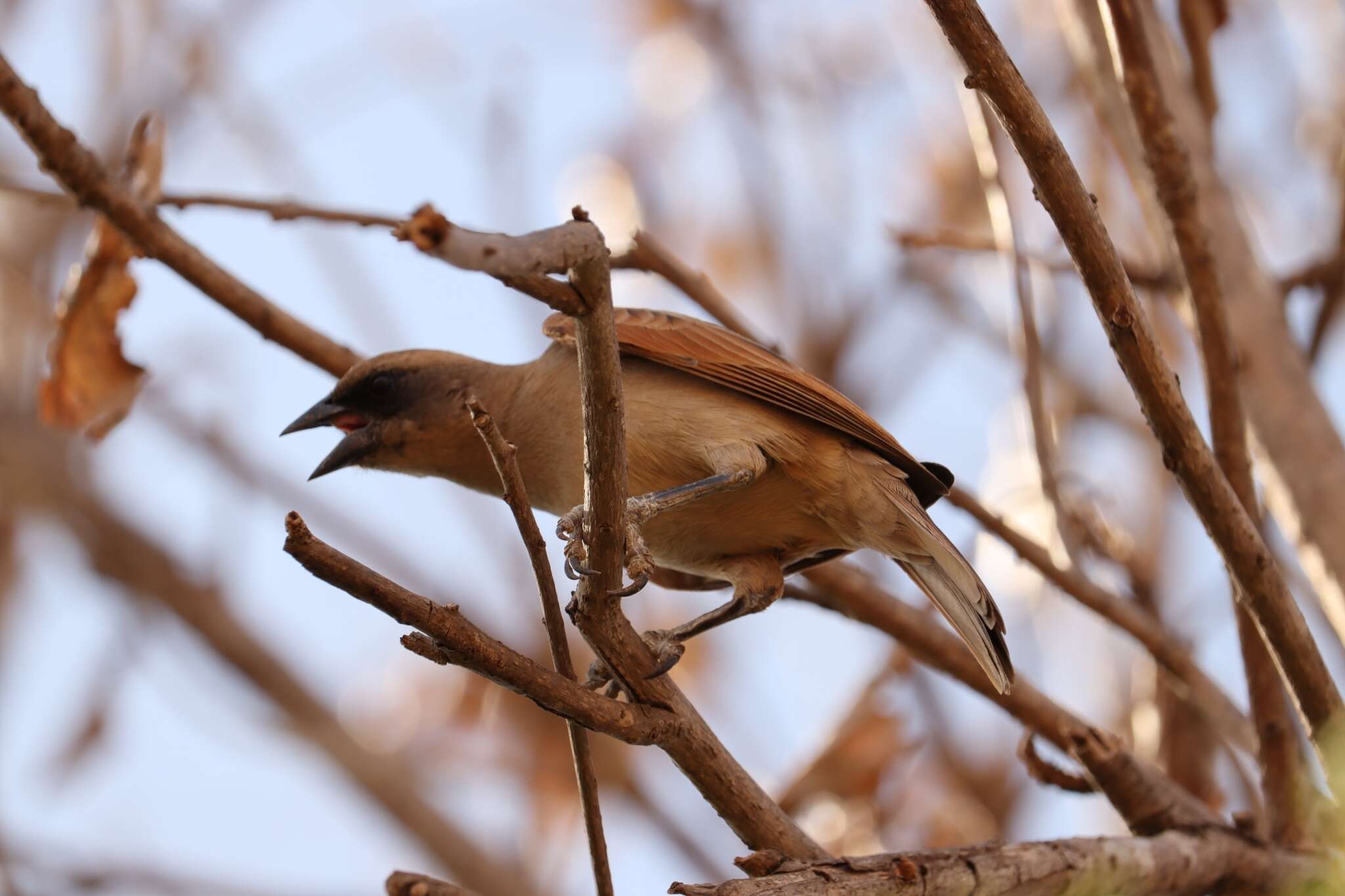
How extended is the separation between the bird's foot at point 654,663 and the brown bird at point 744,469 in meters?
0.26

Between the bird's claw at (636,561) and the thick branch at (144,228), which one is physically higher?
the thick branch at (144,228)

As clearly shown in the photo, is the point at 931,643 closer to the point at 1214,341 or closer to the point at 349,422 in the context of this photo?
the point at 1214,341

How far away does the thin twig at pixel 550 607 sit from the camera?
2926 mm

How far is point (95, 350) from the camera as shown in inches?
190

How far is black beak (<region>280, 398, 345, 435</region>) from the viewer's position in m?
5.11

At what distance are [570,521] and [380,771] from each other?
3.33 meters

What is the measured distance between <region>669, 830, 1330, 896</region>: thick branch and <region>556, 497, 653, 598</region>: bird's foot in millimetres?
773

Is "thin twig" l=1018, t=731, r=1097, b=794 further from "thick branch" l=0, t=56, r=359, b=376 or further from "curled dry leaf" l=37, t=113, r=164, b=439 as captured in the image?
"curled dry leaf" l=37, t=113, r=164, b=439

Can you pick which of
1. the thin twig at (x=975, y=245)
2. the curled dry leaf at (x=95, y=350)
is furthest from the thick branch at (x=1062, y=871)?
the curled dry leaf at (x=95, y=350)

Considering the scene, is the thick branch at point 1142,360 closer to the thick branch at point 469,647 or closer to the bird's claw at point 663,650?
the bird's claw at point 663,650

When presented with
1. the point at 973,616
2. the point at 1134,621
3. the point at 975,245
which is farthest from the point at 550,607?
the point at 975,245

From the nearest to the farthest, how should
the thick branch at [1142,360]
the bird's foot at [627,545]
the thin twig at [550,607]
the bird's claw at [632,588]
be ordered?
the thick branch at [1142,360] → the thin twig at [550,607] → the bird's claw at [632,588] → the bird's foot at [627,545]

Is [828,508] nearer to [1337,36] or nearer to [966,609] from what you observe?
[966,609]

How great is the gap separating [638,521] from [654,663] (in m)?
0.55
